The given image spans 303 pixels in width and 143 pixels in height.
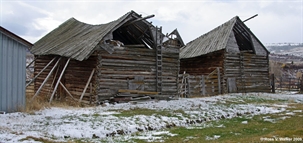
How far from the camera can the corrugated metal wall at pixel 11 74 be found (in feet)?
36.3

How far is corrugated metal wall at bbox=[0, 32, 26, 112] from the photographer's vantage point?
436 inches

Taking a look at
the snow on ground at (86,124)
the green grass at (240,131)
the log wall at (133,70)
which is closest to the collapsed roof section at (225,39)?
the log wall at (133,70)

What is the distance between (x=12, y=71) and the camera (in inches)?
450

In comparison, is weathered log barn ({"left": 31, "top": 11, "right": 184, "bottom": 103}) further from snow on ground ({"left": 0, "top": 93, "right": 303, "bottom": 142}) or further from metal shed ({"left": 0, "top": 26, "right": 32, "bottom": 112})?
snow on ground ({"left": 0, "top": 93, "right": 303, "bottom": 142})

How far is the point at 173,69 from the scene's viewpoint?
19.3 metres

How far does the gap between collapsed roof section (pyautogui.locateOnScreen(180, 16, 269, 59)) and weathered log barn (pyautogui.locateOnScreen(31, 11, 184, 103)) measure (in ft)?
19.9

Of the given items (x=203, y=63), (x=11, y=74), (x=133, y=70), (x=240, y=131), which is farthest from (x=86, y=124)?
(x=203, y=63)

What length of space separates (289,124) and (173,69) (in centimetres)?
971

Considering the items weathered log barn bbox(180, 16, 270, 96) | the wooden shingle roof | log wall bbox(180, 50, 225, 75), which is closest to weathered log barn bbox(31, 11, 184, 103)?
weathered log barn bbox(180, 16, 270, 96)

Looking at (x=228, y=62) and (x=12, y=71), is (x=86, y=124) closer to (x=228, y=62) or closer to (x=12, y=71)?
(x=12, y=71)

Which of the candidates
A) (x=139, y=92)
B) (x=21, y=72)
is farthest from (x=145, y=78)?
(x=21, y=72)

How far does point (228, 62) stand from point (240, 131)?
15.1 metres

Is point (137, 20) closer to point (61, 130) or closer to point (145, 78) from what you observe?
point (145, 78)

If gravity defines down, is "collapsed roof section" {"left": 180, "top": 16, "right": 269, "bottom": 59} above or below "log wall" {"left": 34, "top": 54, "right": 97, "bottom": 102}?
above
